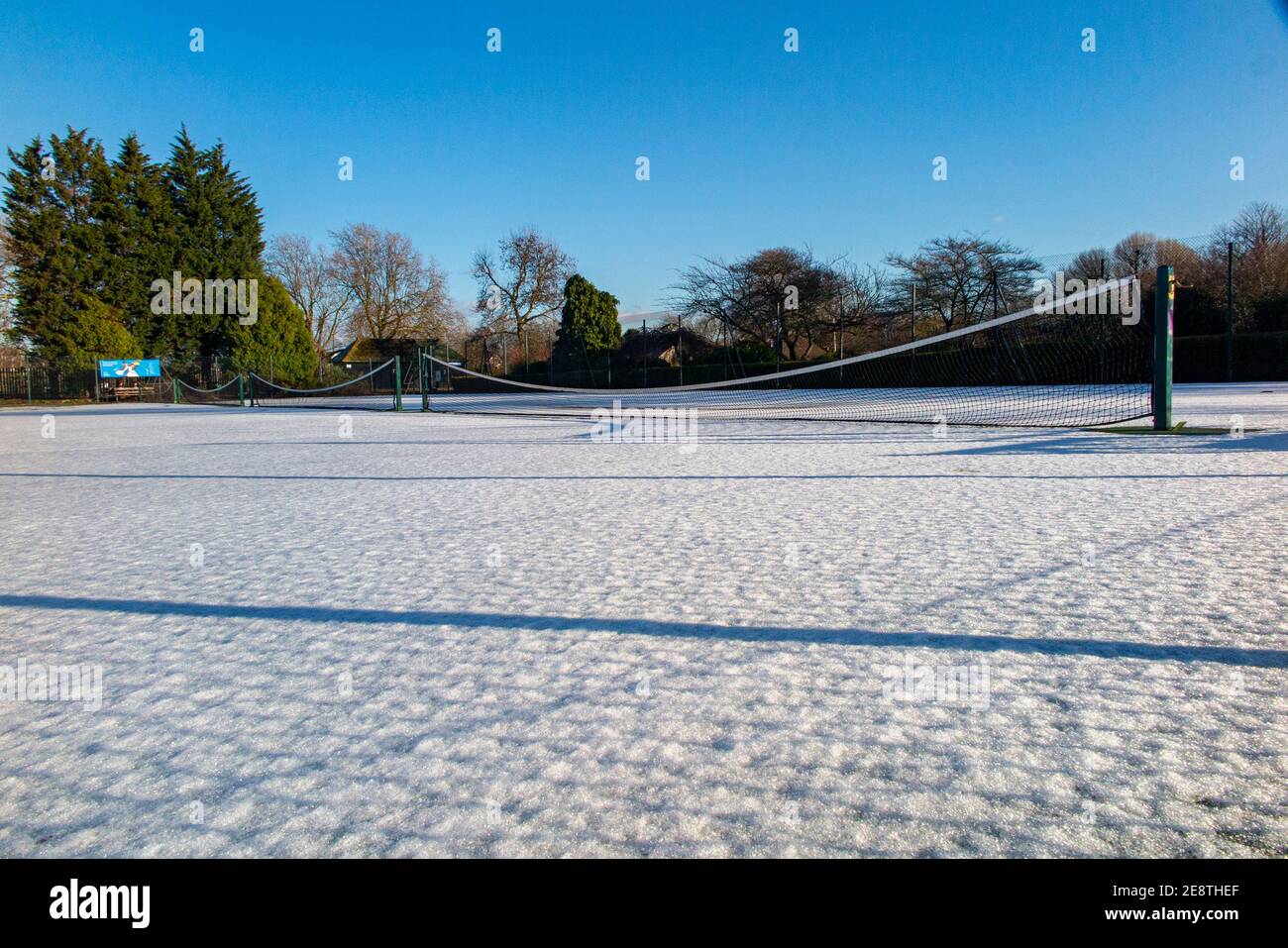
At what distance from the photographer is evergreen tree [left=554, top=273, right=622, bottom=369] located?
42.8 metres

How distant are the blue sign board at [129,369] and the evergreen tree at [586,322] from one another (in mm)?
20727

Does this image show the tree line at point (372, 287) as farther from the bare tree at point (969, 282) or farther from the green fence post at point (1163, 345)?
the green fence post at point (1163, 345)

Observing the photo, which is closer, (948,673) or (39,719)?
(39,719)

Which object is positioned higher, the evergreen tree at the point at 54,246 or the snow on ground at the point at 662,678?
the evergreen tree at the point at 54,246

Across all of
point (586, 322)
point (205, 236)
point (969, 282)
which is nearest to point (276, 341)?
point (205, 236)

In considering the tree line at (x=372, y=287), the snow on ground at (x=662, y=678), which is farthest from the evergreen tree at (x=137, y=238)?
the snow on ground at (x=662, y=678)

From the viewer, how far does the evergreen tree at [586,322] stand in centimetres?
4281

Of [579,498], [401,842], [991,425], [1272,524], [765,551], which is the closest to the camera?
[401,842]
